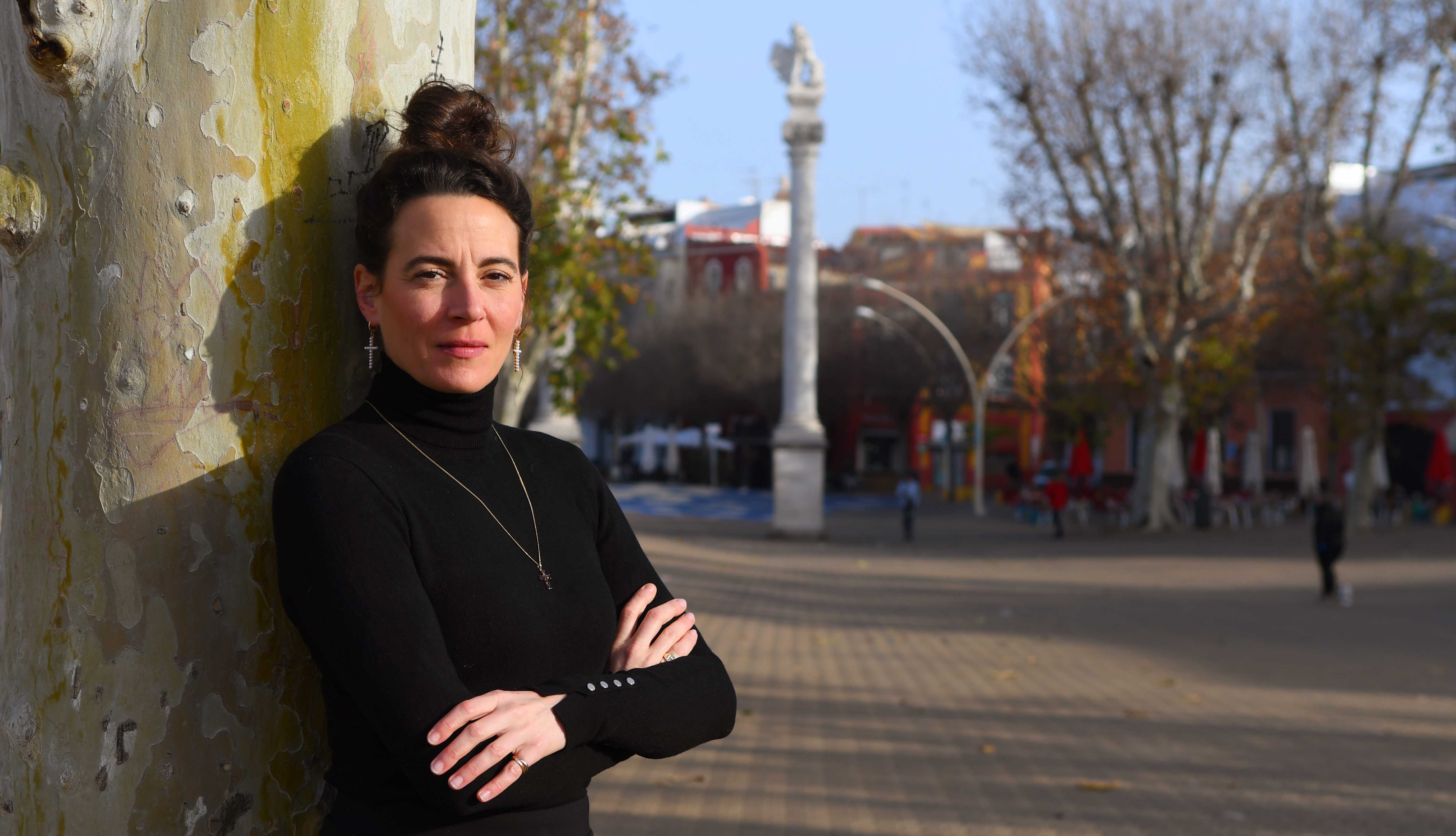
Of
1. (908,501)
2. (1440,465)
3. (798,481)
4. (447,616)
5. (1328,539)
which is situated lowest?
(908,501)

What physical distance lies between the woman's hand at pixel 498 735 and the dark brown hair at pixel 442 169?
72cm

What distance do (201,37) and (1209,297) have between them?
1262 inches

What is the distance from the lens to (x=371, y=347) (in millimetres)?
2334

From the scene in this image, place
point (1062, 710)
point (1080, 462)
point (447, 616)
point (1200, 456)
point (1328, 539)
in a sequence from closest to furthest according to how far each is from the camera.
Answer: point (447, 616) < point (1062, 710) < point (1328, 539) < point (1080, 462) < point (1200, 456)

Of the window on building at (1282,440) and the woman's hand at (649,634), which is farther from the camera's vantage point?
the window on building at (1282,440)

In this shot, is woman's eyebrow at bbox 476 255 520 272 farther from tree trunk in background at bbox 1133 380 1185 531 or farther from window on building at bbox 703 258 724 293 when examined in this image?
window on building at bbox 703 258 724 293

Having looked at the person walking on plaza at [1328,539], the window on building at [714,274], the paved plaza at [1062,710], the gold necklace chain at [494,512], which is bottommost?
the paved plaza at [1062,710]

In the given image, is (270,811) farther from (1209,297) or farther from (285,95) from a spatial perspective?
(1209,297)

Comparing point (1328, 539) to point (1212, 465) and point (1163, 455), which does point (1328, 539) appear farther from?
point (1212, 465)

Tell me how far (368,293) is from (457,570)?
1.60 feet

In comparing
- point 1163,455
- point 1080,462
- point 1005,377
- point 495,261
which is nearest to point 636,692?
point 495,261

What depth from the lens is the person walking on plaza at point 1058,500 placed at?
31812 mm

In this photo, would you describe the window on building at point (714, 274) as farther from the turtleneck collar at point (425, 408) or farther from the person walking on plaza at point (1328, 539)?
the turtleneck collar at point (425, 408)

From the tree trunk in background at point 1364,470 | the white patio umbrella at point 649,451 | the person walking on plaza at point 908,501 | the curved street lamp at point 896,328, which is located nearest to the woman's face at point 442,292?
the person walking on plaza at point 908,501
